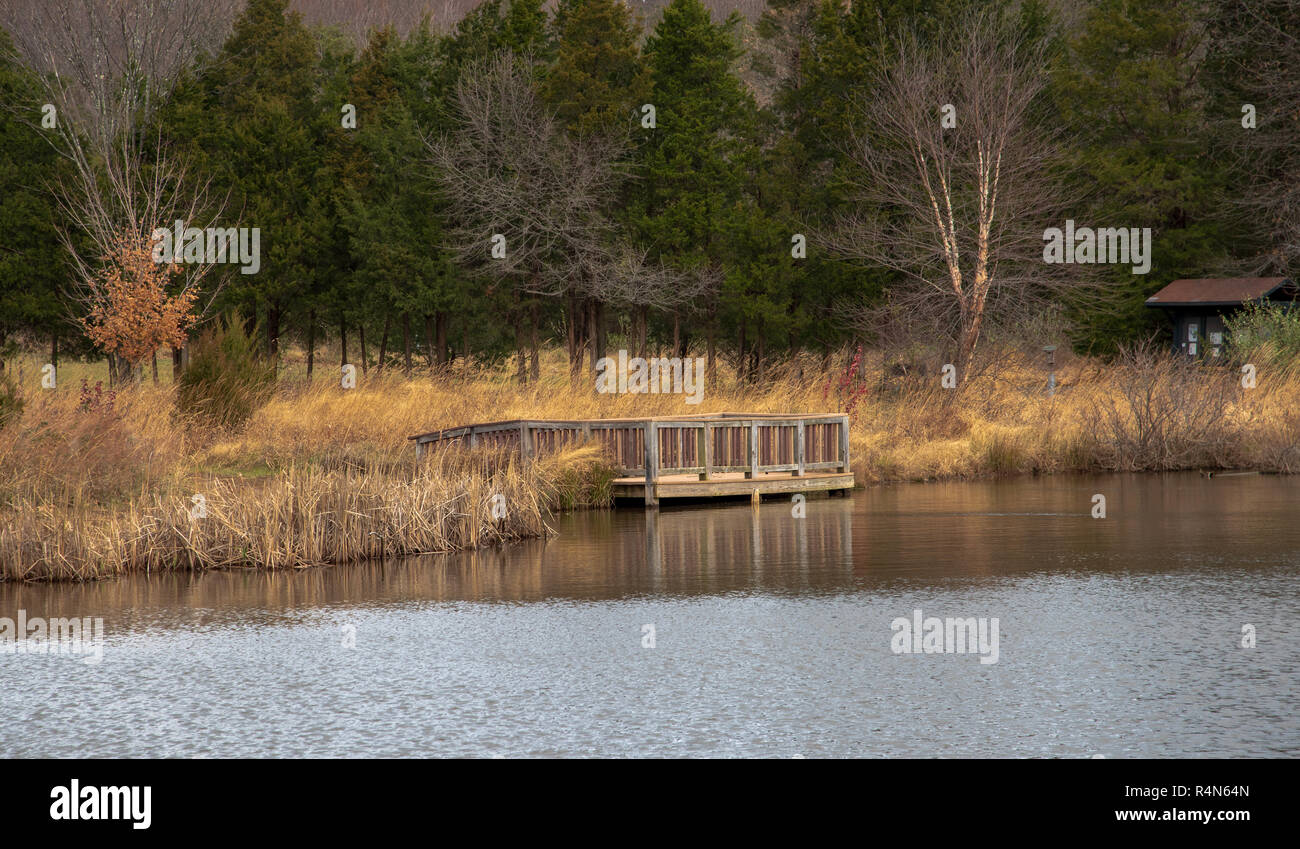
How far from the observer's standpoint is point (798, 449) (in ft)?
76.5

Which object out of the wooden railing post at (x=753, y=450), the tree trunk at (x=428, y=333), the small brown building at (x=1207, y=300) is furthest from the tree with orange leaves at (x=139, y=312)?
the small brown building at (x=1207, y=300)

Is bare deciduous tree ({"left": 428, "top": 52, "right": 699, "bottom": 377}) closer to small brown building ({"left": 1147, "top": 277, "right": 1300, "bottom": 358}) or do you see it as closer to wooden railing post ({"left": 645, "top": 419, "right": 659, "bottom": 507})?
small brown building ({"left": 1147, "top": 277, "right": 1300, "bottom": 358})

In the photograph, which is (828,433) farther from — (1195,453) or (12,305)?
(12,305)

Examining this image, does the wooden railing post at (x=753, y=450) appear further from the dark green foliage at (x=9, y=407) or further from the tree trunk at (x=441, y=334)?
the tree trunk at (x=441, y=334)

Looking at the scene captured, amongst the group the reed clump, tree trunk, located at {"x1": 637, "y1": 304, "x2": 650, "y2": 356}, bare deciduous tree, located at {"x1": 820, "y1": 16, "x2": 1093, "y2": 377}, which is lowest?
the reed clump

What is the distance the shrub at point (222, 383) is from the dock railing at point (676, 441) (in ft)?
14.0

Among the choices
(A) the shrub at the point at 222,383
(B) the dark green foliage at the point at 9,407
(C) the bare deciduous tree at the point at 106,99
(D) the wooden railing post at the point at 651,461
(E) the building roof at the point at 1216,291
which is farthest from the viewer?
(E) the building roof at the point at 1216,291

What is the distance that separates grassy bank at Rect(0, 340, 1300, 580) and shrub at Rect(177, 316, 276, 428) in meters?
0.34

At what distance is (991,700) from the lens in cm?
819

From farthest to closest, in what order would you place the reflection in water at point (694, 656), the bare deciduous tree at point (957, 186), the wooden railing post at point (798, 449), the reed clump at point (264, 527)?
the bare deciduous tree at point (957, 186)
the wooden railing post at point (798, 449)
the reed clump at point (264, 527)
the reflection in water at point (694, 656)

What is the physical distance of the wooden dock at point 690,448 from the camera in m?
21.5

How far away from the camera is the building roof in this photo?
4188 centimetres

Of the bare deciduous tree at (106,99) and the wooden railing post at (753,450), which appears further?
the bare deciduous tree at (106,99)

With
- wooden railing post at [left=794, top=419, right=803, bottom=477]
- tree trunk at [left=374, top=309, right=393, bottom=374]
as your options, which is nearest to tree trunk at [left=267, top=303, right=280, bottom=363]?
tree trunk at [left=374, top=309, right=393, bottom=374]
